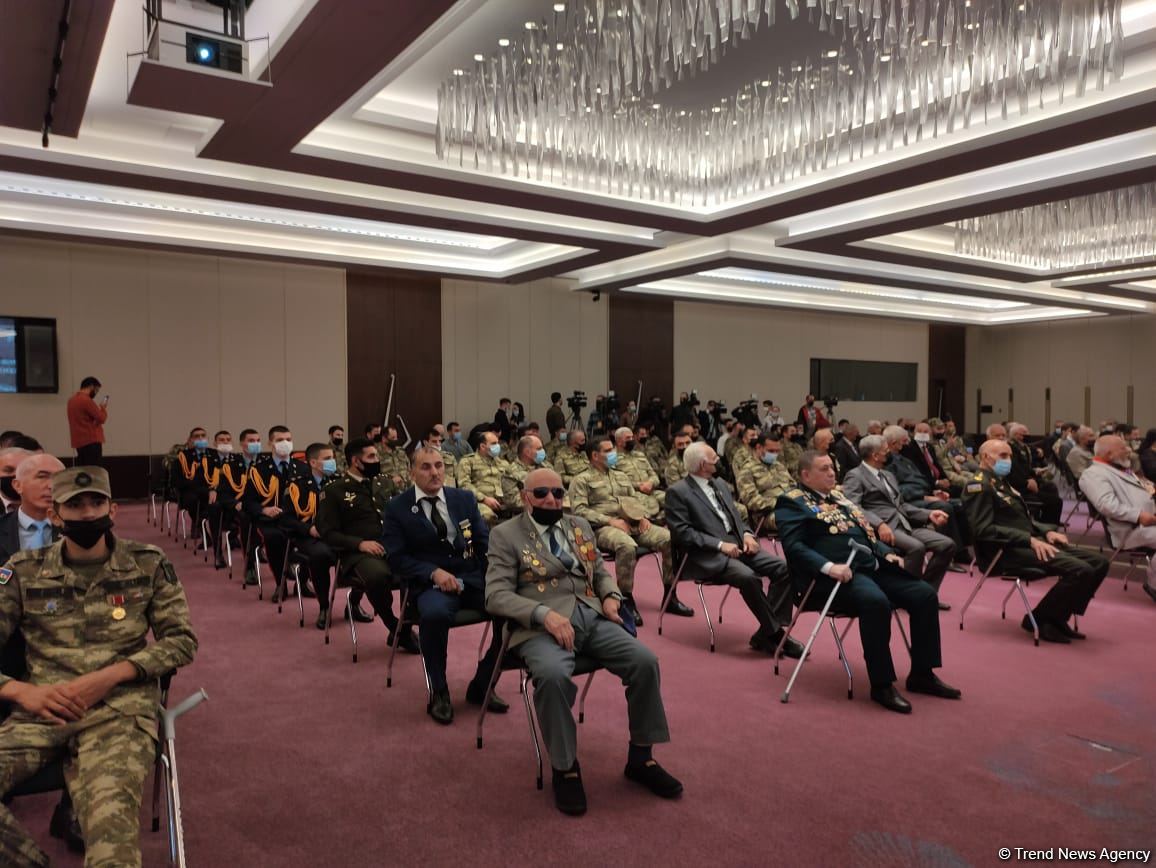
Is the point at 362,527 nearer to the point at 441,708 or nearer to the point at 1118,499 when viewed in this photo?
the point at 441,708

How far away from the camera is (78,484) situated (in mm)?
2463

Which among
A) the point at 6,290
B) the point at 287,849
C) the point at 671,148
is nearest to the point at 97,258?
the point at 6,290

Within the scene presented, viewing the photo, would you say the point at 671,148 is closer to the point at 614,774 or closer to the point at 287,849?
the point at 614,774

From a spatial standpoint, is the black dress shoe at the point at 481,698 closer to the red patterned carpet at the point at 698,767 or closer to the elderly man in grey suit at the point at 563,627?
the red patterned carpet at the point at 698,767

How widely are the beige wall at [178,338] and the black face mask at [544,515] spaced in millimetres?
9976

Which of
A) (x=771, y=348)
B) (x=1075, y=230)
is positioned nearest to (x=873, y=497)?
(x=1075, y=230)

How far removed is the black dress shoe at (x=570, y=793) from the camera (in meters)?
2.87

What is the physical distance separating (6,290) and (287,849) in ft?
34.7

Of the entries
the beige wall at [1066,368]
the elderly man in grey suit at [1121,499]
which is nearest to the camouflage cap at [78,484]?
the elderly man in grey suit at [1121,499]

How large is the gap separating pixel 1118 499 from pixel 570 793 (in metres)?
4.98

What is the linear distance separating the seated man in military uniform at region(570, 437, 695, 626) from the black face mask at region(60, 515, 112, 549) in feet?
11.2

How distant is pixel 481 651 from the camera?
4.34 meters

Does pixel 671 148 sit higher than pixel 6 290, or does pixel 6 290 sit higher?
pixel 671 148

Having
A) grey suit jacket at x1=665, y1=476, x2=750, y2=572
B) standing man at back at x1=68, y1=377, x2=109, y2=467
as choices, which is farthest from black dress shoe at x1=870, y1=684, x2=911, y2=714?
standing man at back at x1=68, y1=377, x2=109, y2=467
